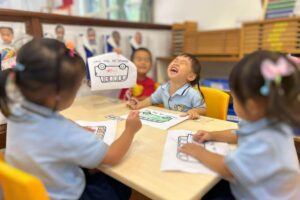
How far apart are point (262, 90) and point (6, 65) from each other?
4.67 ft

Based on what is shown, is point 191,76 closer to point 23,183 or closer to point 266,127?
point 266,127

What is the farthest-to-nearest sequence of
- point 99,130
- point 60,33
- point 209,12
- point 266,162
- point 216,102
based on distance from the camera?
point 209,12
point 60,33
point 216,102
point 99,130
point 266,162

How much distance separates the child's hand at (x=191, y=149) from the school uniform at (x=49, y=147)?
26 cm

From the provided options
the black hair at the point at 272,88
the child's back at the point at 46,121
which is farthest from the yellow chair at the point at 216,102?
the child's back at the point at 46,121

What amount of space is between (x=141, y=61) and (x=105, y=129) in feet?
3.33

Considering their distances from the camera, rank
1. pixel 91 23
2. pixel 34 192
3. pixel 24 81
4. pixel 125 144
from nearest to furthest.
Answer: pixel 34 192 < pixel 24 81 < pixel 125 144 < pixel 91 23

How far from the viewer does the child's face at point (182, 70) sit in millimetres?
1429

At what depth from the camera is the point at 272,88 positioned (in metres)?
0.56

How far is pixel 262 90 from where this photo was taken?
0.56 meters

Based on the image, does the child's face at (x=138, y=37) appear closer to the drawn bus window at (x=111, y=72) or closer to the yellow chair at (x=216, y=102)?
the drawn bus window at (x=111, y=72)

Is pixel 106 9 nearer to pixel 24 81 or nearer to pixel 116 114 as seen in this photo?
pixel 116 114

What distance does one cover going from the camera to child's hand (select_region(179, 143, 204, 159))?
761 mm

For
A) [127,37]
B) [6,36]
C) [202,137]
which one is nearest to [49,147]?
[202,137]

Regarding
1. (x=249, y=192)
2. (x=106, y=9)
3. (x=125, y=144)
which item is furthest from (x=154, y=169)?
(x=106, y=9)
